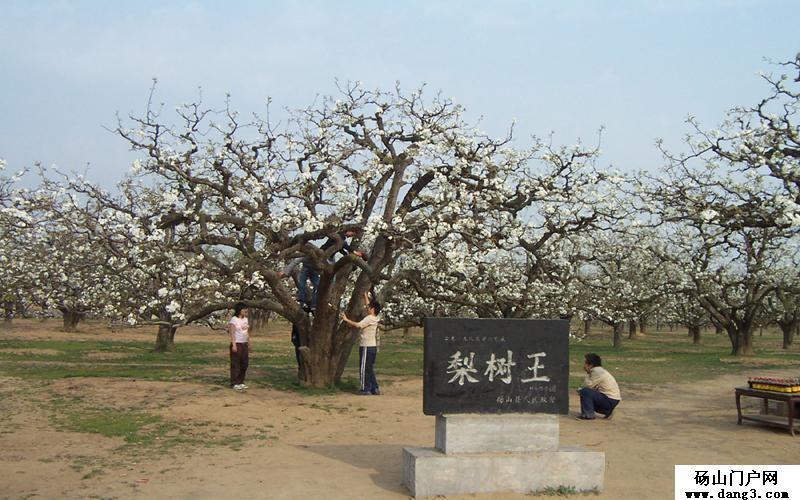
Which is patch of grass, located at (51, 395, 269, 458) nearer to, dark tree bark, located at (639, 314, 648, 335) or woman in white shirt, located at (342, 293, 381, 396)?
woman in white shirt, located at (342, 293, 381, 396)

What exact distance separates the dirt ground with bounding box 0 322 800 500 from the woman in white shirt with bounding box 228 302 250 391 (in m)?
Result: 0.49

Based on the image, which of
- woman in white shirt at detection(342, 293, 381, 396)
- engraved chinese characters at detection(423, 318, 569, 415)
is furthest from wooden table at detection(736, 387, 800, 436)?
woman in white shirt at detection(342, 293, 381, 396)

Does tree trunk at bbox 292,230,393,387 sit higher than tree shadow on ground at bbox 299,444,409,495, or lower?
higher

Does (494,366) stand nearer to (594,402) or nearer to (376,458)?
(376,458)

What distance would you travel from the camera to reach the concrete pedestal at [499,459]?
Result: 7.72 meters

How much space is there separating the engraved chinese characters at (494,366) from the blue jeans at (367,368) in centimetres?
648

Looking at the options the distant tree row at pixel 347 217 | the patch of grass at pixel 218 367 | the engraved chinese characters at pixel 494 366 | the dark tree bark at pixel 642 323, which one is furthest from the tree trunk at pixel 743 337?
the engraved chinese characters at pixel 494 366

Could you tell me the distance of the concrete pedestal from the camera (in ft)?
25.3

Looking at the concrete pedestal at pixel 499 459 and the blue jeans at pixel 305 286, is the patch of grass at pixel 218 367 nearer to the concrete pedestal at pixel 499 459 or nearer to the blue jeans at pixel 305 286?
the blue jeans at pixel 305 286

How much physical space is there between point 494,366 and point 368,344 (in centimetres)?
654

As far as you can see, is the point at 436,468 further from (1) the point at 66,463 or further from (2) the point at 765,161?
(2) the point at 765,161

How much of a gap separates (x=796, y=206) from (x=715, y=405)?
4.75 meters

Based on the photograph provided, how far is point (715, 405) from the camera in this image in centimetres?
1441

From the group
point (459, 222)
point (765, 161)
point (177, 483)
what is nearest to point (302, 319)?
point (459, 222)
